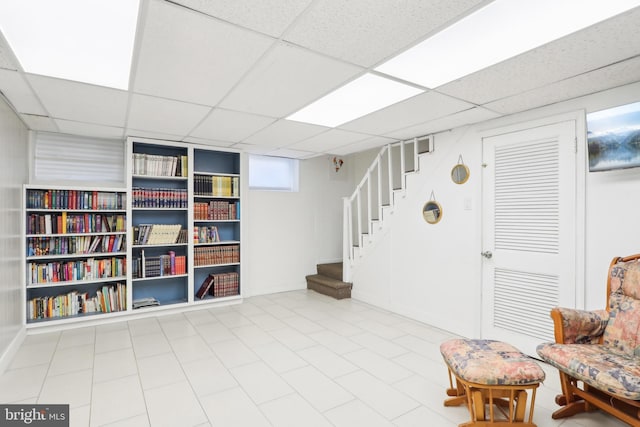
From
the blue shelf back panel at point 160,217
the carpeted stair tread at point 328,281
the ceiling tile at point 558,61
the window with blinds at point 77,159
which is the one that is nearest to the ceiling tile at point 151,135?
the window with blinds at point 77,159

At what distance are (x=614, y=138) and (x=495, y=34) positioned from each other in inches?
58.9

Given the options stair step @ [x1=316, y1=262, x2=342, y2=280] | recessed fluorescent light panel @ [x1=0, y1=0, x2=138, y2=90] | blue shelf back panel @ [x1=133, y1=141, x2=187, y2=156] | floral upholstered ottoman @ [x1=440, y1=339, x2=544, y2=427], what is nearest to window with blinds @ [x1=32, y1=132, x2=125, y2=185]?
blue shelf back panel @ [x1=133, y1=141, x2=187, y2=156]

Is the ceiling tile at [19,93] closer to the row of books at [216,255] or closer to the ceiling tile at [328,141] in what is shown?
the row of books at [216,255]

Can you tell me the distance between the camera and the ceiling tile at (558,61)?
1797 mm

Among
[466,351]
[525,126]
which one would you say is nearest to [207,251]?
[466,351]

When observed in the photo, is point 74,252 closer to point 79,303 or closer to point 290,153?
point 79,303

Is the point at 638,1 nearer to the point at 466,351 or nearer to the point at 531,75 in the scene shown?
the point at 531,75

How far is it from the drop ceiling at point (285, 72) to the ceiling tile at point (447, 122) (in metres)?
0.01

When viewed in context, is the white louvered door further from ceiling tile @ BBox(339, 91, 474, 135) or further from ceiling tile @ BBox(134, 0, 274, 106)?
ceiling tile @ BBox(134, 0, 274, 106)

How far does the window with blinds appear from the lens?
13.3ft

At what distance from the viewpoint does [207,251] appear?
488 cm

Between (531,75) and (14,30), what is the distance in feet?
10.9

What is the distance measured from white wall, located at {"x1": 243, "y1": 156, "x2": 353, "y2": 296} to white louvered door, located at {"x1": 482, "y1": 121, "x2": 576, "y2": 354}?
3257mm

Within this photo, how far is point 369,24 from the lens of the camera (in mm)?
1742
